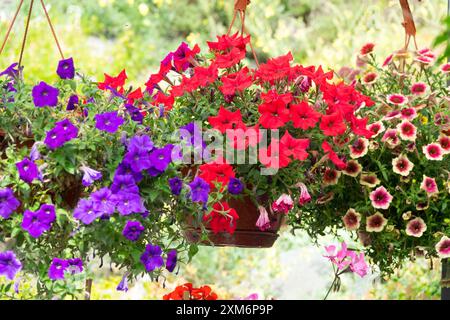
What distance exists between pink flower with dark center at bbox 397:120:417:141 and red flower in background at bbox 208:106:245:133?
0.37 m

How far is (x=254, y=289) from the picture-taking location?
4.41 meters

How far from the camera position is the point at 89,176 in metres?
1.41

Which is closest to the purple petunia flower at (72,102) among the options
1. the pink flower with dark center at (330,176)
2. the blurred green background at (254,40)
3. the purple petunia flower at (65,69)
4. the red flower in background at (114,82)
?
the purple petunia flower at (65,69)

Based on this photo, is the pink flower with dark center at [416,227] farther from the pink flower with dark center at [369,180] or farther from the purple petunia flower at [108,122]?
the purple petunia flower at [108,122]

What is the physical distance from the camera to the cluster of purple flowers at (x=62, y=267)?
1396 millimetres

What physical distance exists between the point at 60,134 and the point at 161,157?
19 cm

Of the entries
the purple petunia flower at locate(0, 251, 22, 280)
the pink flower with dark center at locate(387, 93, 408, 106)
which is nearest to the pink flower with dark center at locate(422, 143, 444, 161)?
the pink flower with dark center at locate(387, 93, 408, 106)

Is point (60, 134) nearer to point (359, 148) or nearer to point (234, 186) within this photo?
point (234, 186)

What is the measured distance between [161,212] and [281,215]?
1.07 feet

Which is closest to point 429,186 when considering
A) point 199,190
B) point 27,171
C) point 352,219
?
point 352,219

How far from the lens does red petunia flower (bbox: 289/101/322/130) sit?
158 centimetres

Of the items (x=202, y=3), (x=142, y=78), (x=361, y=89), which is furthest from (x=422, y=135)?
(x=202, y=3)

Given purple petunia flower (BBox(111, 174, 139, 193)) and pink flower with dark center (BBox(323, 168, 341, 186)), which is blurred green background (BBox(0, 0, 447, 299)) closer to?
pink flower with dark center (BBox(323, 168, 341, 186))

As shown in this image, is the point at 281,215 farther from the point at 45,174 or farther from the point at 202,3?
the point at 202,3
